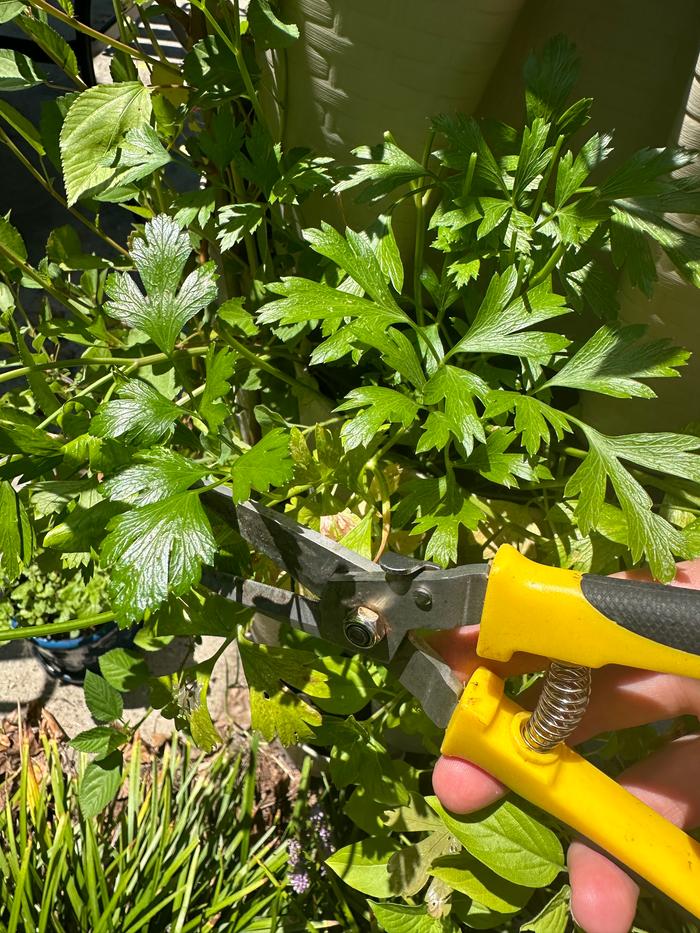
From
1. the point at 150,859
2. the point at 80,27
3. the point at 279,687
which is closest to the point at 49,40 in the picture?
the point at 80,27

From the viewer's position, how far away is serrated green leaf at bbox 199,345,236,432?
638 millimetres

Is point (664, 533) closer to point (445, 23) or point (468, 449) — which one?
point (468, 449)

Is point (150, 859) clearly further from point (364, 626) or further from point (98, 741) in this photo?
point (364, 626)

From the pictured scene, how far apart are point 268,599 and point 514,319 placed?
34cm

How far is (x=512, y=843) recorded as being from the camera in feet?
2.50

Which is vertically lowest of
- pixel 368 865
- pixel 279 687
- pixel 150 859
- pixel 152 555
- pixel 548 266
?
pixel 150 859

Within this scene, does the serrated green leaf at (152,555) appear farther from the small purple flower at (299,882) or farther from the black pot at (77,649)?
the black pot at (77,649)

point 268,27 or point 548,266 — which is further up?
point 268,27

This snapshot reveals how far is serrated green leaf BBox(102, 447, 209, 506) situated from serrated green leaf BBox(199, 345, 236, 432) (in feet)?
0.15

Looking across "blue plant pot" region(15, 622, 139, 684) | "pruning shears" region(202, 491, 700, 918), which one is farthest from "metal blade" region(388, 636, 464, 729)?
"blue plant pot" region(15, 622, 139, 684)

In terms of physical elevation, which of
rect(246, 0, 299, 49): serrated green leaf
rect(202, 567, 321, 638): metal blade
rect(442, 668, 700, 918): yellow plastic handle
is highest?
rect(246, 0, 299, 49): serrated green leaf

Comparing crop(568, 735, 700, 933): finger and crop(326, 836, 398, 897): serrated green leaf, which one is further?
crop(326, 836, 398, 897): serrated green leaf

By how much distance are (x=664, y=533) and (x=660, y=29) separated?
1.48ft

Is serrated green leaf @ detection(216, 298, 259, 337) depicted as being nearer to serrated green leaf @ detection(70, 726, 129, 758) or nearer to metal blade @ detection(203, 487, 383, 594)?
metal blade @ detection(203, 487, 383, 594)
